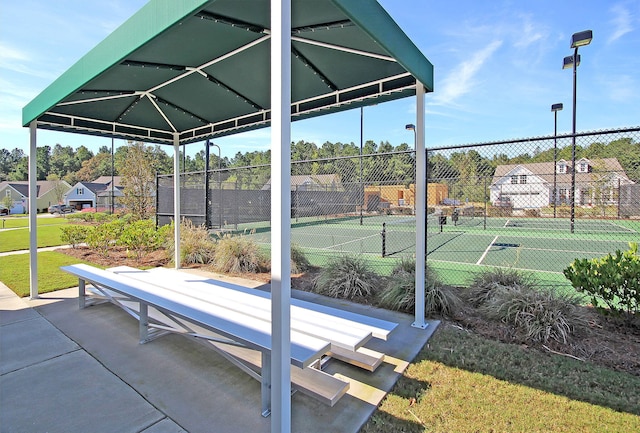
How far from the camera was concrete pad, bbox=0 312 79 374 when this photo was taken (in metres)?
3.00

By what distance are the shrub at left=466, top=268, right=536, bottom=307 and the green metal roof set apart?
296 cm

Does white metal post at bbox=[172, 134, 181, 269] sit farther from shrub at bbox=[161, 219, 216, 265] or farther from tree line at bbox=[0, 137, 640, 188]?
tree line at bbox=[0, 137, 640, 188]

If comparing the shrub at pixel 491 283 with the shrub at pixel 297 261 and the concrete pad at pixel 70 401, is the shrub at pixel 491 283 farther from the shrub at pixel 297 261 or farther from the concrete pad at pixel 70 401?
the concrete pad at pixel 70 401

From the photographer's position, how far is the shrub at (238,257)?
6.62 meters

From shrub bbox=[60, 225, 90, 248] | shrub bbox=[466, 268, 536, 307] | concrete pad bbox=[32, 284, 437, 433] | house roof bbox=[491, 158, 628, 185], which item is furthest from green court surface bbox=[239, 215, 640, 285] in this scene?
shrub bbox=[60, 225, 90, 248]

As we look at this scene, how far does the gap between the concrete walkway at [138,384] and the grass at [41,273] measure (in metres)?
1.76

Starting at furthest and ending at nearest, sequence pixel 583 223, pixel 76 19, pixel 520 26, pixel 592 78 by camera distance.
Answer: pixel 583 223 → pixel 592 78 → pixel 520 26 → pixel 76 19

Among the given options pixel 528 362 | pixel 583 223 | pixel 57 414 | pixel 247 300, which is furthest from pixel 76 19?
pixel 583 223

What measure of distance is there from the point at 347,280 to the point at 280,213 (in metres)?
3.48

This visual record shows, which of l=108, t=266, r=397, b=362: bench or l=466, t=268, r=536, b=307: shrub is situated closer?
l=108, t=266, r=397, b=362: bench

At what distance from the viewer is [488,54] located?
543 inches

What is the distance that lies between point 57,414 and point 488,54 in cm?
1723

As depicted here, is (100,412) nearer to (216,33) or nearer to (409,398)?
(409,398)

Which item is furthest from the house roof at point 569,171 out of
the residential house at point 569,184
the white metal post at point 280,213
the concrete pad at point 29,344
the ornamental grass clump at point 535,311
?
the concrete pad at point 29,344
